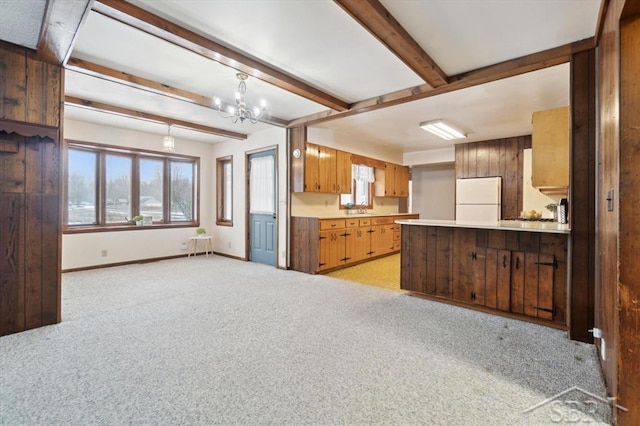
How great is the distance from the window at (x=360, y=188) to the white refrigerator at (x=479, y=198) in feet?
6.30

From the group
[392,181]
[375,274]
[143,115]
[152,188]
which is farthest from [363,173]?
[152,188]

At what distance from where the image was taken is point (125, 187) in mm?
5672

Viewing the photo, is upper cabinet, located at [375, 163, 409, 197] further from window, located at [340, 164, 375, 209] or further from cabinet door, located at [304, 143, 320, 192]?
cabinet door, located at [304, 143, 320, 192]

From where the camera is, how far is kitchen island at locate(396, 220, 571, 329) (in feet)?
9.20

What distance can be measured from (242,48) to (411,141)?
4.60 meters

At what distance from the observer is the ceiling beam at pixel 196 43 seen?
84.4 inches

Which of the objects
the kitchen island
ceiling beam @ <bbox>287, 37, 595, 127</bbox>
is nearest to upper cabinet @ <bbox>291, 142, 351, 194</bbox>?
ceiling beam @ <bbox>287, 37, 595, 127</bbox>

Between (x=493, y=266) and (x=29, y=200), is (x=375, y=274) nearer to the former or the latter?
(x=493, y=266)

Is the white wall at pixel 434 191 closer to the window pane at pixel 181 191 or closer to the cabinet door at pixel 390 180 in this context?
the cabinet door at pixel 390 180

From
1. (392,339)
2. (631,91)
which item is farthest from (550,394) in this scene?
(631,91)

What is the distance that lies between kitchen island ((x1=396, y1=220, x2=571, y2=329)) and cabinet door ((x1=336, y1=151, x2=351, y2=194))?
2.21 meters

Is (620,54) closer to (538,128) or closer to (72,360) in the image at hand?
(538,128)

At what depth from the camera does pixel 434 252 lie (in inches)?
140

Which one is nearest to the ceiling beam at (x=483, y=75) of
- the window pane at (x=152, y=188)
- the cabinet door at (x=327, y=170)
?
the cabinet door at (x=327, y=170)
